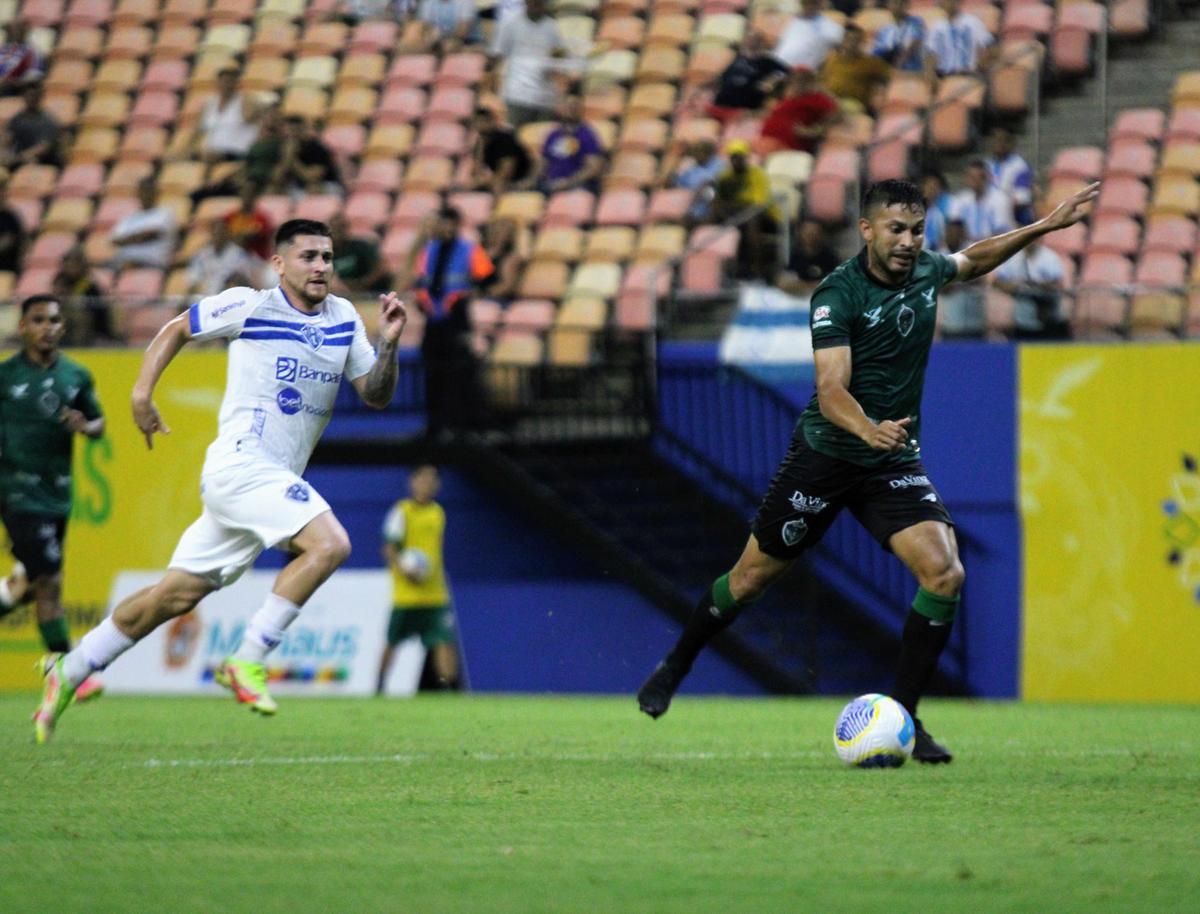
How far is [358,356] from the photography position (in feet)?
31.3

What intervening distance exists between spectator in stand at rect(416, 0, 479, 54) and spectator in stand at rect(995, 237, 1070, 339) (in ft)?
26.8

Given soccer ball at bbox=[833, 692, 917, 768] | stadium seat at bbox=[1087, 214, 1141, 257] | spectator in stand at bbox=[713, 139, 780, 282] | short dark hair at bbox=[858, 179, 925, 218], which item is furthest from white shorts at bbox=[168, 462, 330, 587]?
stadium seat at bbox=[1087, 214, 1141, 257]

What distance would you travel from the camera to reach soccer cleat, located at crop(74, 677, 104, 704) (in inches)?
384

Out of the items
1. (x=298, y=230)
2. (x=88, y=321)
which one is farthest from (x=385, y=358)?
(x=88, y=321)

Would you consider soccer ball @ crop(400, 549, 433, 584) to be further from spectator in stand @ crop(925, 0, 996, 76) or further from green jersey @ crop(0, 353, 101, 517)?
spectator in stand @ crop(925, 0, 996, 76)

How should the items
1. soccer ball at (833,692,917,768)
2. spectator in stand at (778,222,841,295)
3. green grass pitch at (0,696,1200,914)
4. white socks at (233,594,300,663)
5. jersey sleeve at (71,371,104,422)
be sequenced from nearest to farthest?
green grass pitch at (0,696,1200,914) → soccer ball at (833,692,917,768) → white socks at (233,594,300,663) → jersey sleeve at (71,371,104,422) → spectator in stand at (778,222,841,295)

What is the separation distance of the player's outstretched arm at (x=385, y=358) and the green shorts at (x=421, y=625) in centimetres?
707

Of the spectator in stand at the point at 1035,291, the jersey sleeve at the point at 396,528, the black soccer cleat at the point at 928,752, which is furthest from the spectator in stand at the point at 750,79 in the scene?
the black soccer cleat at the point at 928,752

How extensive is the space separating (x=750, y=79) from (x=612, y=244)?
2027mm

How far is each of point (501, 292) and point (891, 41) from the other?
420 cm

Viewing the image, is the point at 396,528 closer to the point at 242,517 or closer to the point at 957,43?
the point at 957,43

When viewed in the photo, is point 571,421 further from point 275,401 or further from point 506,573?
point 275,401

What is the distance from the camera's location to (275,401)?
9.32 m

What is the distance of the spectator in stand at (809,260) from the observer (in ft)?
53.3
